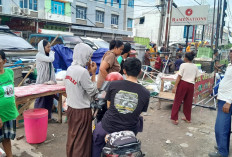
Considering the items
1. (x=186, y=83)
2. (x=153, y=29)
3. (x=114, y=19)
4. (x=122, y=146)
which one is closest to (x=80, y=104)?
(x=122, y=146)

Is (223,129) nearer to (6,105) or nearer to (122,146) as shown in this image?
(122,146)

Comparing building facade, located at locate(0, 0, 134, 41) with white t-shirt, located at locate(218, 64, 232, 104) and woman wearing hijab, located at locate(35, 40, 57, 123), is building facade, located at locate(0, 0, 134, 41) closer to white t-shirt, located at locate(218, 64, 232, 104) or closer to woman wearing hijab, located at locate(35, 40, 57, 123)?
woman wearing hijab, located at locate(35, 40, 57, 123)

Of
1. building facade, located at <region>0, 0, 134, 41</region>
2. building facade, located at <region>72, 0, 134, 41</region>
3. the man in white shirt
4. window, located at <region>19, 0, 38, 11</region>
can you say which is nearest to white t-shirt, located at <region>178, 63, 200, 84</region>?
the man in white shirt

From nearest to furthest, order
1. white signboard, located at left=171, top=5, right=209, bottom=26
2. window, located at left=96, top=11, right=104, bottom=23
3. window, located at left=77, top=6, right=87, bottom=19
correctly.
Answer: white signboard, located at left=171, top=5, right=209, bottom=26
window, located at left=77, top=6, right=87, bottom=19
window, located at left=96, top=11, right=104, bottom=23

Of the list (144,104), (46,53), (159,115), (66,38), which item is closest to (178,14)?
(66,38)

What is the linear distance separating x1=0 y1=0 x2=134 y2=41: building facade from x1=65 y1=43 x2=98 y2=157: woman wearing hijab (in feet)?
52.6

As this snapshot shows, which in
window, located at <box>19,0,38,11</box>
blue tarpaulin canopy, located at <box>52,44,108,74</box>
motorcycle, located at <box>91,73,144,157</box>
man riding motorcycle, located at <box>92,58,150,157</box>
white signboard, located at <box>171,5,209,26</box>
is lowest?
motorcycle, located at <box>91,73,144,157</box>

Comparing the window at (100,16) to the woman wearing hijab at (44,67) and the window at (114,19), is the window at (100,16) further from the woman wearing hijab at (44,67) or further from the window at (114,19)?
the woman wearing hijab at (44,67)

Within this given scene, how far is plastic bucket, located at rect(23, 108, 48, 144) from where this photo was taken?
11.2 ft

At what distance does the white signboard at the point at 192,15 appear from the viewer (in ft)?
60.3

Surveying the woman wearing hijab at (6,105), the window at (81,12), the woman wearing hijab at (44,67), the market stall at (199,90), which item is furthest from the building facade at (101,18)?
the woman wearing hijab at (6,105)

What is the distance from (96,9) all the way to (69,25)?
21.5 ft

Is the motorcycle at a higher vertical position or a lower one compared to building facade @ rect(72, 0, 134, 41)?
lower

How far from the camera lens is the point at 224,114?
3.27 metres
